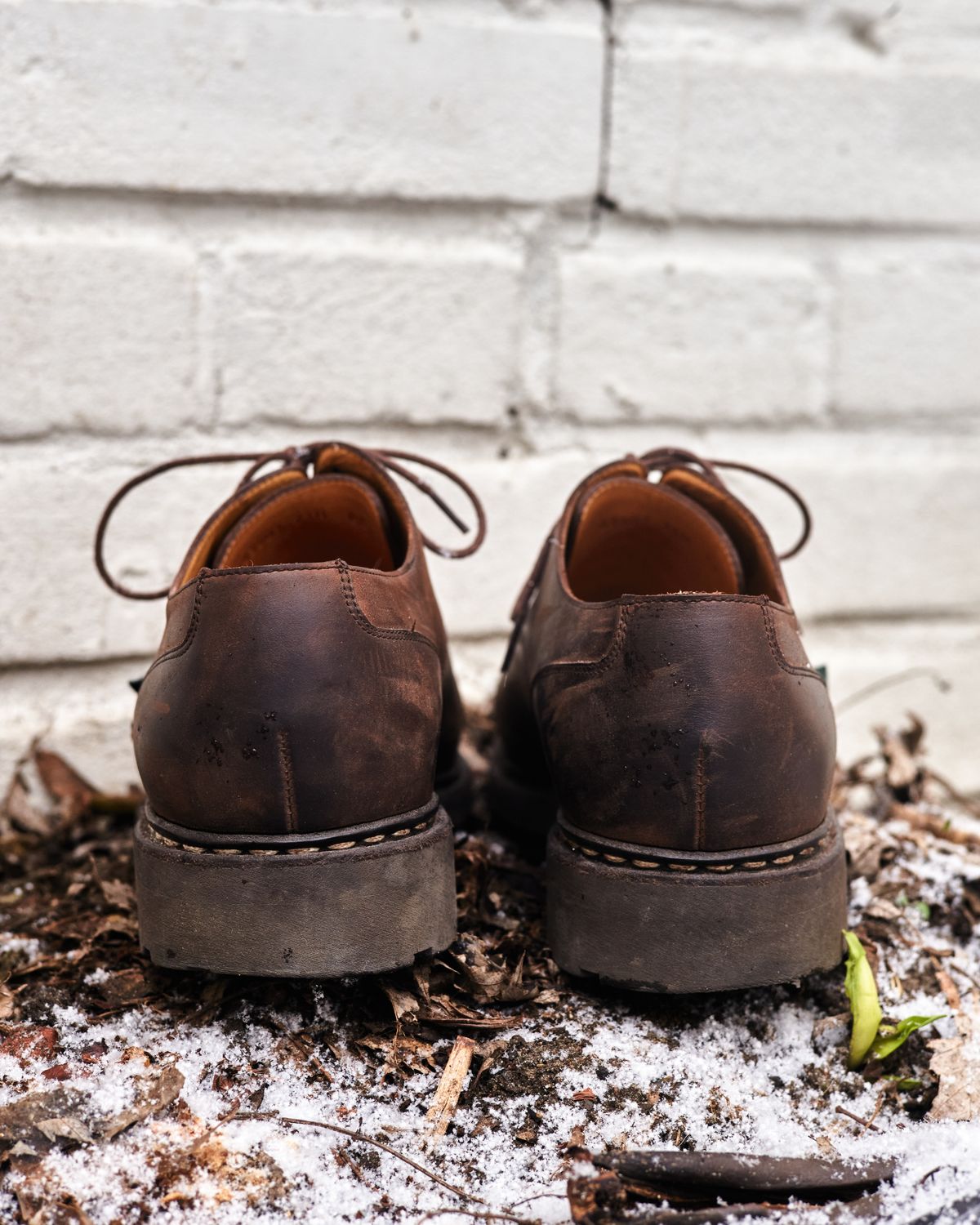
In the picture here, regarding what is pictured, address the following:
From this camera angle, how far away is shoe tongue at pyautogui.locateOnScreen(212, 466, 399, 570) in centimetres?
154

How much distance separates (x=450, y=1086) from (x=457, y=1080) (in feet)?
0.04

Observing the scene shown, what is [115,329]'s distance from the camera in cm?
202

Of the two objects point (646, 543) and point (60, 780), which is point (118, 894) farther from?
point (646, 543)

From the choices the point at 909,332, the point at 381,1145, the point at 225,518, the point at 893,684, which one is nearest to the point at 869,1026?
the point at 381,1145

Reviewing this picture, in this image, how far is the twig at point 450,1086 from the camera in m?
1.19

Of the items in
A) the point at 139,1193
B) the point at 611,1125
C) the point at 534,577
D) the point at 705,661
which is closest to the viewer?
the point at 139,1193

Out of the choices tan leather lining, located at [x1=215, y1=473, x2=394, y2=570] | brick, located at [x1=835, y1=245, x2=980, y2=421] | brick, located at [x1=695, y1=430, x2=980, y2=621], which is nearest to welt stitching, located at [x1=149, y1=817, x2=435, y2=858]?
tan leather lining, located at [x1=215, y1=473, x2=394, y2=570]

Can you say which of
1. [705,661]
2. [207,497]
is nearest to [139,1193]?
[705,661]

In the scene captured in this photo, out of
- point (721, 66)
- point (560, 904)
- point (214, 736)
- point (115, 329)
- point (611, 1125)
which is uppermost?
point (721, 66)

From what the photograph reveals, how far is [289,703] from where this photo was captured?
4.08ft

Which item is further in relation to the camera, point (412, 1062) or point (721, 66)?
point (721, 66)

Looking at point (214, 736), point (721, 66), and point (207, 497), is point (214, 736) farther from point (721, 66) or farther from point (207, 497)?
point (721, 66)

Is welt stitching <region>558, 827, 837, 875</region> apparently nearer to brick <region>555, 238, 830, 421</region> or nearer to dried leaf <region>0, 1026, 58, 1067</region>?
dried leaf <region>0, 1026, 58, 1067</region>

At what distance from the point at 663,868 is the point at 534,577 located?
1.78 feet
